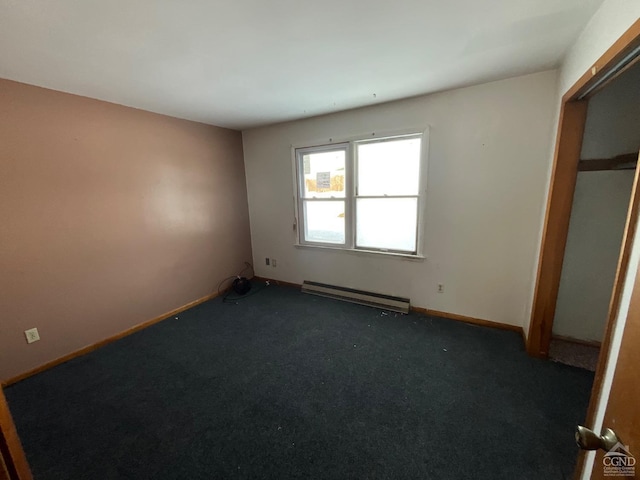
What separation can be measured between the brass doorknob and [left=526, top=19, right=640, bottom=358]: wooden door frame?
1758 mm

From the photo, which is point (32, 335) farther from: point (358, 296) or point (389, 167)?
point (389, 167)

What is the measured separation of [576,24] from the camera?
1478 millimetres

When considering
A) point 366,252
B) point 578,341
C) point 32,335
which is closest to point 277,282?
point 366,252

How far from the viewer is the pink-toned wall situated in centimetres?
201

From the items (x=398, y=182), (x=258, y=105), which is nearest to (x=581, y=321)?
(x=398, y=182)

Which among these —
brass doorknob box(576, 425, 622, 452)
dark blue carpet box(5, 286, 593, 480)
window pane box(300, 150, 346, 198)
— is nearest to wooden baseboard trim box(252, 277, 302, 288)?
dark blue carpet box(5, 286, 593, 480)

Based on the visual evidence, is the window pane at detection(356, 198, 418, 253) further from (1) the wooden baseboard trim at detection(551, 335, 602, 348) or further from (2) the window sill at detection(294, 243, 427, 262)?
(1) the wooden baseboard trim at detection(551, 335, 602, 348)

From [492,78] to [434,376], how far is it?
8.48 ft

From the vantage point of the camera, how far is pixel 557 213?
1898 mm

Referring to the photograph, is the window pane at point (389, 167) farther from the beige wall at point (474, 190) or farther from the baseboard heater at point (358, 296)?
the baseboard heater at point (358, 296)

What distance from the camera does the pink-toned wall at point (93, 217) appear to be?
2.01 m

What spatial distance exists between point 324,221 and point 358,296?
1112mm

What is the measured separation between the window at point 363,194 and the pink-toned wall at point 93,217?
1.38 metres

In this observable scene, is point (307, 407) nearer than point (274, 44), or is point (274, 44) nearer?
point (274, 44)
